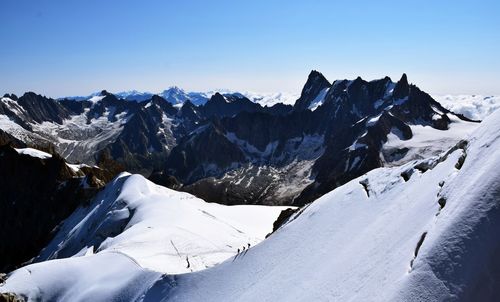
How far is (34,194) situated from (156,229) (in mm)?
95166

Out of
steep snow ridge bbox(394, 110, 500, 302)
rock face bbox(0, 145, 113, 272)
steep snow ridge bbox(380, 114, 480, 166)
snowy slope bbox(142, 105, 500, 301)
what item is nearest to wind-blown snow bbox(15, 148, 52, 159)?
rock face bbox(0, 145, 113, 272)

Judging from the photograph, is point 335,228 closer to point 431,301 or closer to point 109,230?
point 431,301

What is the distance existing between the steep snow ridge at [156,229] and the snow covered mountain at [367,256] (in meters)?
1.22

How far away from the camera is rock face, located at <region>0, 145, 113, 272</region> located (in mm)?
113500

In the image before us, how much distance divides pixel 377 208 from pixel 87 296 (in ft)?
80.4

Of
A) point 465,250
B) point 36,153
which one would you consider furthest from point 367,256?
point 36,153

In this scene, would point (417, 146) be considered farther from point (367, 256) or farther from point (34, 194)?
point (367, 256)

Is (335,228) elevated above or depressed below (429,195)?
below

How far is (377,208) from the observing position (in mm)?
27016

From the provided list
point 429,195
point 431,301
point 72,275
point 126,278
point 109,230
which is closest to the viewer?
point 431,301

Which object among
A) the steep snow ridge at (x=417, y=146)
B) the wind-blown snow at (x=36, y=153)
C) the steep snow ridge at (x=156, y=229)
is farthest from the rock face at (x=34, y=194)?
the steep snow ridge at (x=417, y=146)

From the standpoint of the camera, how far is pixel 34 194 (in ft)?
434

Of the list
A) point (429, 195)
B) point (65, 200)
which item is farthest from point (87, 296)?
point (65, 200)

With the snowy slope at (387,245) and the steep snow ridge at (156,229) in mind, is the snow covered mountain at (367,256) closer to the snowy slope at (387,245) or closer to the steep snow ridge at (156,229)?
the snowy slope at (387,245)
